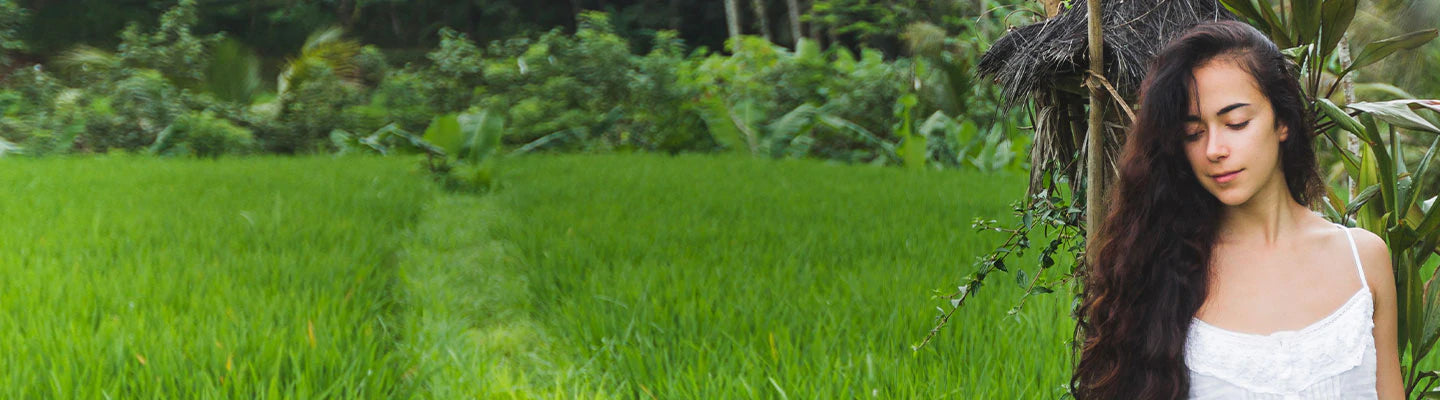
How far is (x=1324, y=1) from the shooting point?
3.04 feet

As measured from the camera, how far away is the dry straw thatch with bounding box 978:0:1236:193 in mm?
1070

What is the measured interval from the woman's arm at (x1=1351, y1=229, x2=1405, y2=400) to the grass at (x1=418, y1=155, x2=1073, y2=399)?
0.86 metres

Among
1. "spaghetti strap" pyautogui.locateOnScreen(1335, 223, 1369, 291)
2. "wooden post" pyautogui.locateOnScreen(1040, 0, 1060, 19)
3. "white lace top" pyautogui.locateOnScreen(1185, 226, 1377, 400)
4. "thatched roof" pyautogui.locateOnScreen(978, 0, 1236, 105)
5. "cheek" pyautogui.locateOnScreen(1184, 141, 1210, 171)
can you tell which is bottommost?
"white lace top" pyautogui.locateOnScreen(1185, 226, 1377, 400)

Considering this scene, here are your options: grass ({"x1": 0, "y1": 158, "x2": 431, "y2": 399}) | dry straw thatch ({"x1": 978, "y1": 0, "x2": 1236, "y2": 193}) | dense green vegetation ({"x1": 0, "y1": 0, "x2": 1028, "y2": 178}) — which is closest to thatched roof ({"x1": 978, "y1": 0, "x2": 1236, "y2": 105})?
dry straw thatch ({"x1": 978, "y1": 0, "x2": 1236, "y2": 193})

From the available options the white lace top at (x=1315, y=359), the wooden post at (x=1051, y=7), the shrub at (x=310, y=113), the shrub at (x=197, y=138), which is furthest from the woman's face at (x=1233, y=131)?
the shrub at (x=310, y=113)

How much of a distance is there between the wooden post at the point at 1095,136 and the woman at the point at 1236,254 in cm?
14

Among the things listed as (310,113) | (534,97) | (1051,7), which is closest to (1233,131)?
(1051,7)

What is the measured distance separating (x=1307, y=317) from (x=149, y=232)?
3876 millimetres

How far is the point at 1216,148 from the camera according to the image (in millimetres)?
842

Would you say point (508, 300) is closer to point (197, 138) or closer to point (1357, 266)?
point (1357, 266)

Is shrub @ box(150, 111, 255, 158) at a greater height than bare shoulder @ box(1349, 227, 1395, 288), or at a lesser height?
lesser

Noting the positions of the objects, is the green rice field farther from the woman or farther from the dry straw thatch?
the woman

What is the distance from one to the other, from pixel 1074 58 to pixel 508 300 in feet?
7.46

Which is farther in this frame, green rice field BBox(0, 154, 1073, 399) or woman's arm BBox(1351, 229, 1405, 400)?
green rice field BBox(0, 154, 1073, 399)
